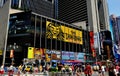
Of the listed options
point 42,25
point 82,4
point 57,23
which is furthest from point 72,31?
point 82,4

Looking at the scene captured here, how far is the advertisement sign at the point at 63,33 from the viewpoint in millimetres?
65875

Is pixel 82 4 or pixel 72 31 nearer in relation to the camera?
pixel 72 31

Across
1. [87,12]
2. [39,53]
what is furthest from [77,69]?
[87,12]

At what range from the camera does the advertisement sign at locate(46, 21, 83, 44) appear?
65.9 metres

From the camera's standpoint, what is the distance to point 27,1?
12369 centimetres

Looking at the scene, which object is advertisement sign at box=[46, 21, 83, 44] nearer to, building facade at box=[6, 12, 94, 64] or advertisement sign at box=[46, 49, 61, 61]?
building facade at box=[6, 12, 94, 64]

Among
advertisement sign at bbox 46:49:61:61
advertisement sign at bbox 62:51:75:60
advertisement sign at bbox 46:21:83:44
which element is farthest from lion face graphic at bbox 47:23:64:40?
advertisement sign at bbox 62:51:75:60

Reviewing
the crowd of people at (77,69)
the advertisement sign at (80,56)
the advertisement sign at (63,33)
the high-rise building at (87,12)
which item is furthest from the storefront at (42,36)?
the high-rise building at (87,12)

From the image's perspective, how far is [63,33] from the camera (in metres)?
71.2

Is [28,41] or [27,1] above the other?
[27,1]

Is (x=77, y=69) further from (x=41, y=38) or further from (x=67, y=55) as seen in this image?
(x=67, y=55)

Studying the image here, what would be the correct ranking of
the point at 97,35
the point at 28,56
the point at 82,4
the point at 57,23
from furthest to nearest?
the point at 82,4
the point at 97,35
the point at 57,23
the point at 28,56

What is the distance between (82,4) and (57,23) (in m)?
55.2

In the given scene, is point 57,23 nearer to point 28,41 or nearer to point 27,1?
point 28,41
